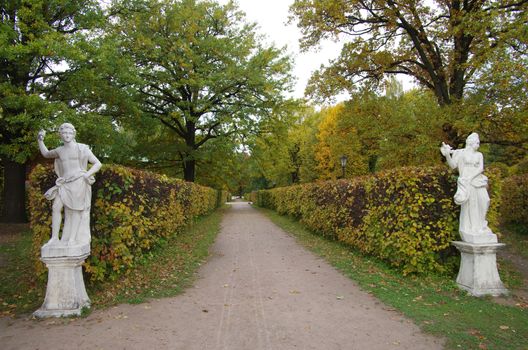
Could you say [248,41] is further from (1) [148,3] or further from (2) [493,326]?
(2) [493,326]

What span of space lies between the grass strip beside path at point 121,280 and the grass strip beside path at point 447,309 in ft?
11.2

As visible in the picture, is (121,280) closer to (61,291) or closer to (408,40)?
(61,291)

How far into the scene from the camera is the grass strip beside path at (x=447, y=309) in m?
3.96

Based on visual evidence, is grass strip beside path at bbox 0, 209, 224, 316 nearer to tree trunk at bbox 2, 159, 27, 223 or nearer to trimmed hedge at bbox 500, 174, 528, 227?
tree trunk at bbox 2, 159, 27, 223

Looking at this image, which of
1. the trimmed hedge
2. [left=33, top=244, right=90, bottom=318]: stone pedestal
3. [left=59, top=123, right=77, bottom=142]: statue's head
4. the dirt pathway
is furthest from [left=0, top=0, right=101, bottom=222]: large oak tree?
the trimmed hedge

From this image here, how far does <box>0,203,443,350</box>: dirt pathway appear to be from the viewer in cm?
386

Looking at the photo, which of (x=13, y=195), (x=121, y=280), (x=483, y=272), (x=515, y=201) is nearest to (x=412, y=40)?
(x=515, y=201)

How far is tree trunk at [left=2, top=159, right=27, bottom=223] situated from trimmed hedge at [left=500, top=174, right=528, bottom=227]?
18.1 m

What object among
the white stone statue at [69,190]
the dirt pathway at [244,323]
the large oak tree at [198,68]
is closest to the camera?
the dirt pathway at [244,323]

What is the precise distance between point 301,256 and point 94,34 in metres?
12.6

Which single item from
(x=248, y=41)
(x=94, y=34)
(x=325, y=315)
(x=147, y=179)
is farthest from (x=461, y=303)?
(x=248, y=41)

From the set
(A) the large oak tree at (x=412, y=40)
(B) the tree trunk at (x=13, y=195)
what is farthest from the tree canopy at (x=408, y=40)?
(B) the tree trunk at (x=13, y=195)

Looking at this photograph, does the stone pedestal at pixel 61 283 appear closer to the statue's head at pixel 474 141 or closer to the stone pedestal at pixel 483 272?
the stone pedestal at pixel 483 272

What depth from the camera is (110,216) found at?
19.3 ft
